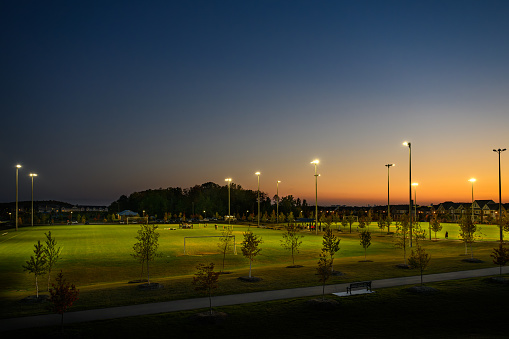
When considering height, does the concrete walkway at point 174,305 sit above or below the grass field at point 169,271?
above

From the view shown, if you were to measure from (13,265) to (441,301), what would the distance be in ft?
108

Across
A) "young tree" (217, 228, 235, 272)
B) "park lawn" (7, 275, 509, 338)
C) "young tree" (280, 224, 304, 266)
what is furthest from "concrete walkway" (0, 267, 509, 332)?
"young tree" (217, 228, 235, 272)

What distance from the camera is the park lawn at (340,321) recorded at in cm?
1527

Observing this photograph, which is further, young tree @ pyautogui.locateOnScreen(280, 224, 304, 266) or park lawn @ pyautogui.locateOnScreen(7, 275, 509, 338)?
young tree @ pyautogui.locateOnScreen(280, 224, 304, 266)

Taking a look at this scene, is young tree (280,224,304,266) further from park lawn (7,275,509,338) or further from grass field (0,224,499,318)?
park lawn (7,275,509,338)

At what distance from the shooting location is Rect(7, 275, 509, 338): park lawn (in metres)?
15.3

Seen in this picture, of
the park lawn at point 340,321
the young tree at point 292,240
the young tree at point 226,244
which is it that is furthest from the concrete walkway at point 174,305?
the young tree at point 226,244

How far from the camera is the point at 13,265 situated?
111 feet

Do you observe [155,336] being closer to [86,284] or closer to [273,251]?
[86,284]

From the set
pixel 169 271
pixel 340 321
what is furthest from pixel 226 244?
pixel 340 321

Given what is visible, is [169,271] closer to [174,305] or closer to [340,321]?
[174,305]

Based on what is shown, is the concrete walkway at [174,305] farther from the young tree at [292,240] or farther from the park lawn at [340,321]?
the young tree at [292,240]

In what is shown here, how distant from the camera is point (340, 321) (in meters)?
17.0

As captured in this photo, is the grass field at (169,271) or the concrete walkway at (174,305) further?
the grass field at (169,271)
